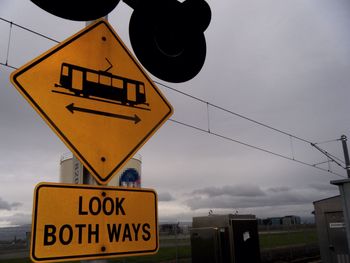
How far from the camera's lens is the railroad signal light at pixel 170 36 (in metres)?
2.94

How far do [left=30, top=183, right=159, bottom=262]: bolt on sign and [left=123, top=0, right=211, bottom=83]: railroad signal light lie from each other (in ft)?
3.68

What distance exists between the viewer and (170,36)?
3.03 metres

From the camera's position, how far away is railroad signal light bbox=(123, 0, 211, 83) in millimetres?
2938

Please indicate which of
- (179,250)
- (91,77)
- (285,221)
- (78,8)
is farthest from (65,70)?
(285,221)

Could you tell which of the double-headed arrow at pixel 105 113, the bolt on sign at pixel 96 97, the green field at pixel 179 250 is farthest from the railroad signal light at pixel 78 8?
the green field at pixel 179 250

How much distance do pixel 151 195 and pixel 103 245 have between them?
48 centimetres

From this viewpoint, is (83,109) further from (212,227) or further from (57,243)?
(212,227)

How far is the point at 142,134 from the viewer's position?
257 centimetres

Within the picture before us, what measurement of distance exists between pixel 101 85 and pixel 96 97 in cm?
11

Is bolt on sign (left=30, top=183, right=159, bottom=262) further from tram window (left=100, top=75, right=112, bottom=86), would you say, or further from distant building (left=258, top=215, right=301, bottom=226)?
distant building (left=258, top=215, right=301, bottom=226)

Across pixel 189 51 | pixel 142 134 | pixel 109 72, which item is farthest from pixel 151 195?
pixel 189 51

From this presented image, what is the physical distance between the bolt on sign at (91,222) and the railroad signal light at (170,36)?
1122 millimetres

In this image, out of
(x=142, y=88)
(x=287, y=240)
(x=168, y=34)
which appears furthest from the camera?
(x=287, y=240)

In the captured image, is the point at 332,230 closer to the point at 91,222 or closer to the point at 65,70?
the point at 91,222
